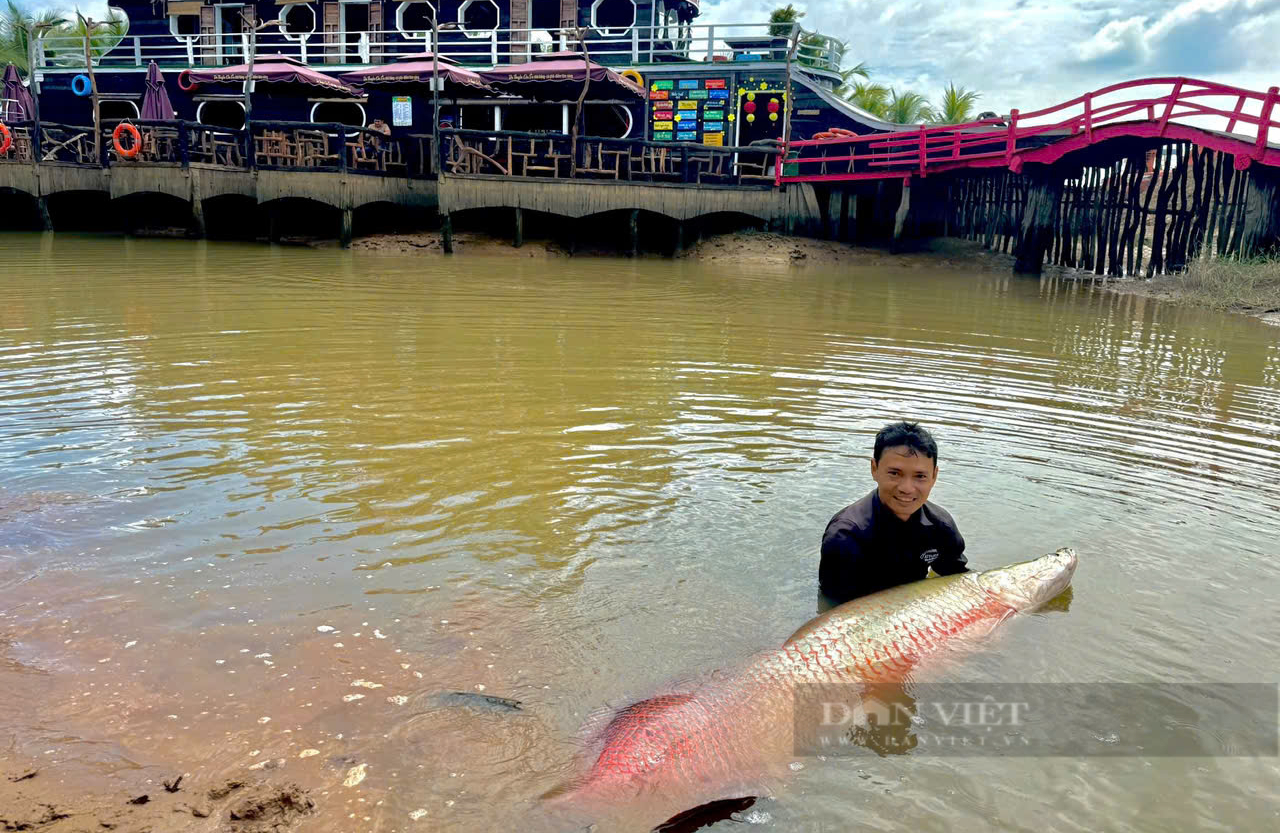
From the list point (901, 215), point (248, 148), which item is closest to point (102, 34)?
point (248, 148)

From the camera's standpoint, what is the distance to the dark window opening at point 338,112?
87.4ft

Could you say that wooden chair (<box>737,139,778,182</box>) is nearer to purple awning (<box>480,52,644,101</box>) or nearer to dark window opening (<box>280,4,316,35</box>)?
purple awning (<box>480,52,644,101</box>)

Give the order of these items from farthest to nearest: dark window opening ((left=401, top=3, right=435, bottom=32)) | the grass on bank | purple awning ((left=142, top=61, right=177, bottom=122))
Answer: dark window opening ((left=401, top=3, right=435, bottom=32)), purple awning ((left=142, top=61, right=177, bottom=122)), the grass on bank

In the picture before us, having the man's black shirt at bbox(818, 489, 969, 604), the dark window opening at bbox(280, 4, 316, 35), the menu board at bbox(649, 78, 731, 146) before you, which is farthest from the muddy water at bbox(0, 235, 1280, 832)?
the dark window opening at bbox(280, 4, 316, 35)

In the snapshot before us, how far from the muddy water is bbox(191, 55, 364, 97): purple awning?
12.8m

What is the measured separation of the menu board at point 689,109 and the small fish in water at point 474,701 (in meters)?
23.2

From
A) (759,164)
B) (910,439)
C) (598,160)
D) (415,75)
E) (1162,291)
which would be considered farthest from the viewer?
(759,164)

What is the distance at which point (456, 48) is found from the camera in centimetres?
2664

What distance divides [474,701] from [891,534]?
1.87 metres

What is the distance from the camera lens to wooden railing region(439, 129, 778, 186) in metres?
20.6

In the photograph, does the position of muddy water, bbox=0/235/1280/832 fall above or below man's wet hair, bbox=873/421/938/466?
below

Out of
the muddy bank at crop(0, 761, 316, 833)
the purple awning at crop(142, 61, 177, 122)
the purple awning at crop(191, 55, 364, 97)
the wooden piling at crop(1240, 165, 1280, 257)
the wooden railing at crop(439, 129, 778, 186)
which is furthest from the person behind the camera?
the purple awning at crop(142, 61, 177, 122)

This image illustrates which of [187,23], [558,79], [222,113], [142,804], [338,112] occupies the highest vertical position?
[187,23]

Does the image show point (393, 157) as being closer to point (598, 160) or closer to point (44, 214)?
point (598, 160)
